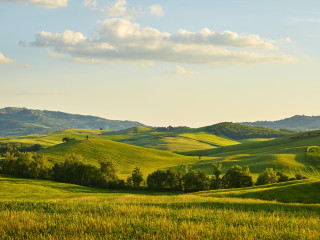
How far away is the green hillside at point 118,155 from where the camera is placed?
536ft

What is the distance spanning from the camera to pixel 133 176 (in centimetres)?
9894

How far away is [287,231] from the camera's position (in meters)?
13.8

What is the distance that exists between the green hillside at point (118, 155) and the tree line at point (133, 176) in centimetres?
3898

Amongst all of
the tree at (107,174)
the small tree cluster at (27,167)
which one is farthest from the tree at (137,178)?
the small tree cluster at (27,167)

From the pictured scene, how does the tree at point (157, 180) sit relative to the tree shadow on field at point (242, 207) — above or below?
below

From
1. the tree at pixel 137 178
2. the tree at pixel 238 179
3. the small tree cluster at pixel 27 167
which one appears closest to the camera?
the tree at pixel 238 179

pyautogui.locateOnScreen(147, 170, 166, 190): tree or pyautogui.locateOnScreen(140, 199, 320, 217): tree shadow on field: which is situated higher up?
pyautogui.locateOnScreen(140, 199, 320, 217): tree shadow on field

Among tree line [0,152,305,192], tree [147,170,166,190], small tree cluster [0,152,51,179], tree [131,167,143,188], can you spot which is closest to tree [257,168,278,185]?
tree line [0,152,305,192]

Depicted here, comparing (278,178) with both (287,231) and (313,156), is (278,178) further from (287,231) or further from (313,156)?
(287,231)

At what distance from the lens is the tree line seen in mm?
94938

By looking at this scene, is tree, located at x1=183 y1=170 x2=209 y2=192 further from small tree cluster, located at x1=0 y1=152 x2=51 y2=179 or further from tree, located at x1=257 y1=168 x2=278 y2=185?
small tree cluster, located at x1=0 y1=152 x2=51 y2=179

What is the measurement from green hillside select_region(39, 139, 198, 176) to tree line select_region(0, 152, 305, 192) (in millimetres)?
38983

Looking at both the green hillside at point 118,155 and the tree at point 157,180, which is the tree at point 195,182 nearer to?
the tree at point 157,180

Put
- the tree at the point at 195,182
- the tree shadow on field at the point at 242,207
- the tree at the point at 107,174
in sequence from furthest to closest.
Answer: the tree at the point at 107,174
the tree at the point at 195,182
the tree shadow on field at the point at 242,207
